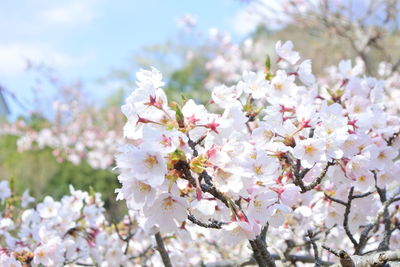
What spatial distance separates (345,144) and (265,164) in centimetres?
35

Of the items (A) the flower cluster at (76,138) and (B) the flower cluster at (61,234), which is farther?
(A) the flower cluster at (76,138)

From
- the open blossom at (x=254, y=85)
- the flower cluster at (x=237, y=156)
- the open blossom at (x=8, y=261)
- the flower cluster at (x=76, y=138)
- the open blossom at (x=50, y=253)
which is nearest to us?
the flower cluster at (x=237, y=156)

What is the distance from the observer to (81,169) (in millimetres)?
11156

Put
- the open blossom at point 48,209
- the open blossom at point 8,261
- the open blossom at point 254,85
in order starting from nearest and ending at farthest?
the open blossom at point 254,85
the open blossom at point 8,261
the open blossom at point 48,209

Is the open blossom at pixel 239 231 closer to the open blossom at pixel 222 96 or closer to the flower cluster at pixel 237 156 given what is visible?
the flower cluster at pixel 237 156

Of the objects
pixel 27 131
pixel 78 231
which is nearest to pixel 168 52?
pixel 27 131

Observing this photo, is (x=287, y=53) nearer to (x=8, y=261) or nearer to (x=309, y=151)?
(x=309, y=151)

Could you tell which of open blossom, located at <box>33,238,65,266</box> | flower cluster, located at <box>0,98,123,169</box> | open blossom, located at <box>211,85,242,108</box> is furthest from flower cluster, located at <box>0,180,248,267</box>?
flower cluster, located at <box>0,98,123,169</box>

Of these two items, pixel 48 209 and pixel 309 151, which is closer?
pixel 309 151

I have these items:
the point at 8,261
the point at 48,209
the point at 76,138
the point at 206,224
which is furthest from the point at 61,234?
the point at 76,138

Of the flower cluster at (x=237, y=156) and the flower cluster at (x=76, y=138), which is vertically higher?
the flower cluster at (x=76, y=138)

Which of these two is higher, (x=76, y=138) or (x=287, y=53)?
(x=76, y=138)

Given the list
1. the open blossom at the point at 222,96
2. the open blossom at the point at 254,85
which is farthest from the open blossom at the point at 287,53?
the open blossom at the point at 222,96

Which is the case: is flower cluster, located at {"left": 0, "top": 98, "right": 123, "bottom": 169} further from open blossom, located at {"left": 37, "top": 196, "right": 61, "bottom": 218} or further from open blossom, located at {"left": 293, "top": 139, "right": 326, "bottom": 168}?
open blossom, located at {"left": 293, "top": 139, "right": 326, "bottom": 168}
